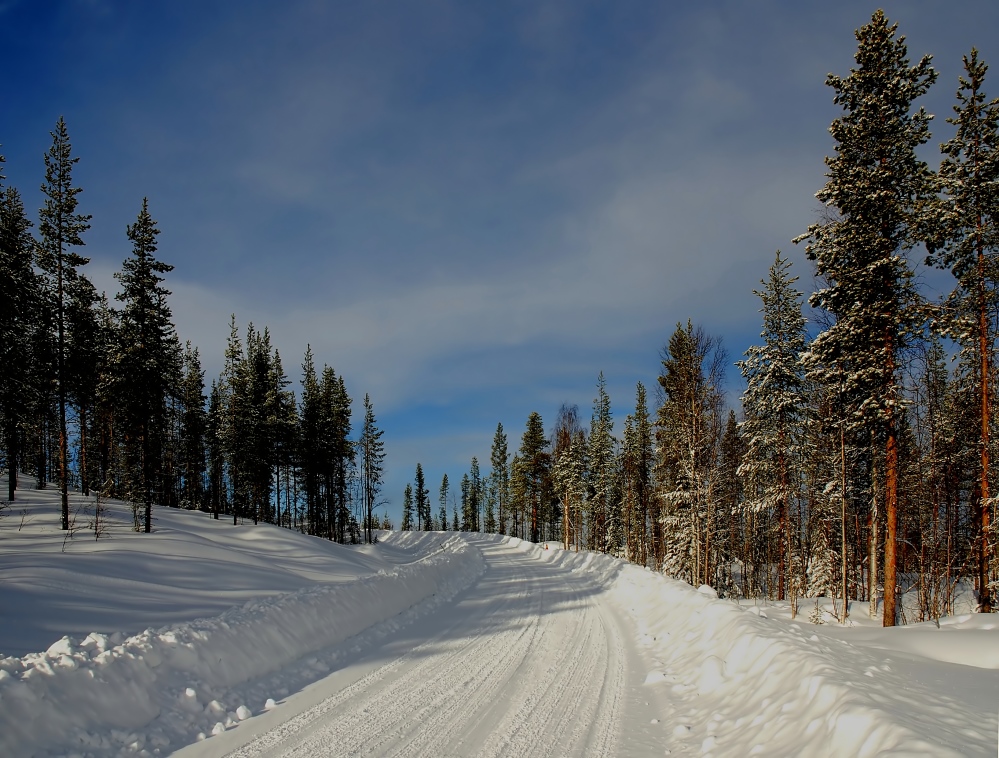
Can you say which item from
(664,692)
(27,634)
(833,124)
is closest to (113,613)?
(27,634)

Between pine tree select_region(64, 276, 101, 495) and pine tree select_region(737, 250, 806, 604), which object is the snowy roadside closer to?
pine tree select_region(737, 250, 806, 604)

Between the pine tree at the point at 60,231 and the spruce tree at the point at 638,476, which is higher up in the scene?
the pine tree at the point at 60,231

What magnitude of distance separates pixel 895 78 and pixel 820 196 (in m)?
3.59

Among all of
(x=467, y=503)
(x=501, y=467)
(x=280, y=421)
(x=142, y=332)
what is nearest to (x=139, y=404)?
(x=142, y=332)

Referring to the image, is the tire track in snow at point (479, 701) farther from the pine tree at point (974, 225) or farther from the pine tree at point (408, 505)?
the pine tree at point (408, 505)

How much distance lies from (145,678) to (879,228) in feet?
63.1

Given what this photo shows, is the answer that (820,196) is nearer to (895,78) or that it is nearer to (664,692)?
(895,78)

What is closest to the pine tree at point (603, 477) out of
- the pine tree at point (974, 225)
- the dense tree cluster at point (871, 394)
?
the dense tree cluster at point (871, 394)

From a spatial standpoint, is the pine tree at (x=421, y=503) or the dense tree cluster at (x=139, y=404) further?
the pine tree at (x=421, y=503)

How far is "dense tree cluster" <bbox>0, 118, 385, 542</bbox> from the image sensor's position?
22422 millimetres

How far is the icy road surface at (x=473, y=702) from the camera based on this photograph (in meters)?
5.28

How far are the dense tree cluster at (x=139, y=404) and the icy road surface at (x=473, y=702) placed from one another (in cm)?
1789

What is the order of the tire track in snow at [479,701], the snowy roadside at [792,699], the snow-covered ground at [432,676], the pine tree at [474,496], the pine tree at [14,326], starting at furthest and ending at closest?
the pine tree at [474,496] → the pine tree at [14,326] → the tire track in snow at [479,701] → the snow-covered ground at [432,676] → the snowy roadside at [792,699]

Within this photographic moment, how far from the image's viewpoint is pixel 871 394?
14047 mm
